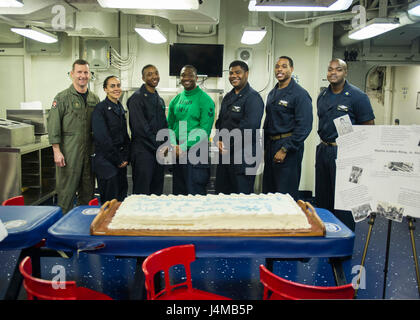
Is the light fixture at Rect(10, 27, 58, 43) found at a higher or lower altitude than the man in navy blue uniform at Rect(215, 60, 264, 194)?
higher

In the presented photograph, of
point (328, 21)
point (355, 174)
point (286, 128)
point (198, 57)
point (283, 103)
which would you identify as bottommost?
point (355, 174)

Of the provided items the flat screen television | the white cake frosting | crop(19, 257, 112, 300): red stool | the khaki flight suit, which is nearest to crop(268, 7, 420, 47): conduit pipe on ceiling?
the flat screen television

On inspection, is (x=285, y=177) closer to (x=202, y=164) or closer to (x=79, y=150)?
(x=202, y=164)

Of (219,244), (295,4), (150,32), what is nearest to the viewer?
(219,244)

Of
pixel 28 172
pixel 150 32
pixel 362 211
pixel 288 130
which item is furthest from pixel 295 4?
pixel 28 172

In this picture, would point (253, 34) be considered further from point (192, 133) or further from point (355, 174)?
point (355, 174)

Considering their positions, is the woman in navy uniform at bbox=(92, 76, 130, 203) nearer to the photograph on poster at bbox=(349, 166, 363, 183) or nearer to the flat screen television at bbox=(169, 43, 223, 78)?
the flat screen television at bbox=(169, 43, 223, 78)

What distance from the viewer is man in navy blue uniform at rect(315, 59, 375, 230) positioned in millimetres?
3443

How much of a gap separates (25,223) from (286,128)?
8.47ft

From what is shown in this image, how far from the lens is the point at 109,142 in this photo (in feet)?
12.1

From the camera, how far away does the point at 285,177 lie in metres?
3.73

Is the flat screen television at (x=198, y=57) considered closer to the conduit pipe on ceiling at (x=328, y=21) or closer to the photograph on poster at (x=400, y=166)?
the conduit pipe on ceiling at (x=328, y=21)

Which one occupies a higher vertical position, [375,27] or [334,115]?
[375,27]

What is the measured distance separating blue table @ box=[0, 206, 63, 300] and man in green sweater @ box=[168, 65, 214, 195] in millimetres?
1816
